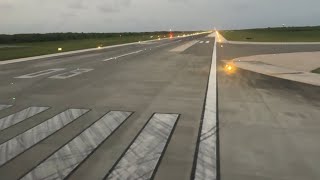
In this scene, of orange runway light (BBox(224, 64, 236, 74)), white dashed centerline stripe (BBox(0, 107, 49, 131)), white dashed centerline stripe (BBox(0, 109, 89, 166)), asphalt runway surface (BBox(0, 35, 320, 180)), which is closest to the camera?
asphalt runway surface (BBox(0, 35, 320, 180))

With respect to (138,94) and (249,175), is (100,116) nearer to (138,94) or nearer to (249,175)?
(138,94)

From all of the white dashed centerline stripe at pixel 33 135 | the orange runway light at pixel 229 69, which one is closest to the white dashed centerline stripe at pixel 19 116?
the white dashed centerline stripe at pixel 33 135

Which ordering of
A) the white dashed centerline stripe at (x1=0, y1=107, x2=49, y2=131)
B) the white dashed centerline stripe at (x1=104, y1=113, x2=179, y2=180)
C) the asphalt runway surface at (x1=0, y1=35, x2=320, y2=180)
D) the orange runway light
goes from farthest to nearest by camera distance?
the orange runway light → the white dashed centerline stripe at (x1=0, y1=107, x2=49, y2=131) → the asphalt runway surface at (x1=0, y1=35, x2=320, y2=180) → the white dashed centerline stripe at (x1=104, y1=113, x2=179, y2=180)

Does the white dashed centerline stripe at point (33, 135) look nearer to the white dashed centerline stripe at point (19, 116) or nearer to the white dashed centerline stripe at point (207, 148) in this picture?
→ the white dashed centerline stripe at point (19, 116)

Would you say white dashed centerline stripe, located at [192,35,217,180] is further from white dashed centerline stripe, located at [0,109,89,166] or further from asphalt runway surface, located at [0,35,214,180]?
white dashed centerline stripe, located at [0,109,89,166]

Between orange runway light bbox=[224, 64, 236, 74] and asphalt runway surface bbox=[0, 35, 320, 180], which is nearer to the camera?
asphalt runway surface bbox=[0, 35, 320, 180]

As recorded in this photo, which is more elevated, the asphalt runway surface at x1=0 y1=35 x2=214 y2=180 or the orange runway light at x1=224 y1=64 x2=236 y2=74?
the asphalt runway surface at x1=0 y1=35 x2=214 y2=180

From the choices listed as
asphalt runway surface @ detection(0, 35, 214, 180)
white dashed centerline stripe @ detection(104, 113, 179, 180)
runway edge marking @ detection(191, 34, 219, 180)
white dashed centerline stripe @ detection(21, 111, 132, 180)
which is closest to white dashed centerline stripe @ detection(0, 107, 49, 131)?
asphalt runway surface @ detection(0, 35, 214, 180)
